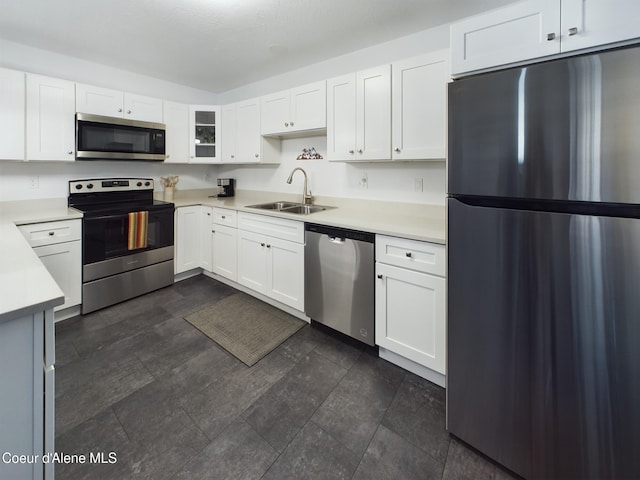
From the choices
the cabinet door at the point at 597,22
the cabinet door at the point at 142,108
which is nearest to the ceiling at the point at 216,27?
the cabinet door at the point at 142,108

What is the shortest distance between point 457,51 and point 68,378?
2.79 meters

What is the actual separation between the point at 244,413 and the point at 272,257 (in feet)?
4.41

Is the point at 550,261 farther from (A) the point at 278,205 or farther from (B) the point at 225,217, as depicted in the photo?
(B) the point at 225,217

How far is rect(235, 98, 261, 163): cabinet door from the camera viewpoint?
319 centimetres

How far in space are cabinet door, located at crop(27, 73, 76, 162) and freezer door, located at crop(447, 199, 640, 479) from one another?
10.8 ft

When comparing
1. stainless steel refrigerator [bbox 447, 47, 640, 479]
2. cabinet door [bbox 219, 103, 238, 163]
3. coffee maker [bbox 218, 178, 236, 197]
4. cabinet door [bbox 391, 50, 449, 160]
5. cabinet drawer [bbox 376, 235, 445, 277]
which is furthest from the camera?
coffee maker [bbox 218, 178, 236, 197]

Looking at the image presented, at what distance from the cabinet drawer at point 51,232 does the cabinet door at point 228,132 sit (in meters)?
1.64

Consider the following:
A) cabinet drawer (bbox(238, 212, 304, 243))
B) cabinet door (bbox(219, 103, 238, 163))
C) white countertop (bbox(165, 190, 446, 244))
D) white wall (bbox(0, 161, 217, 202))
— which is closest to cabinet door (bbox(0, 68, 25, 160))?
white wall (bbox(0, 161, 217, 202))

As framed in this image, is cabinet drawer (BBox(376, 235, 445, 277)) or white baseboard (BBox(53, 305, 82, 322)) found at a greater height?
cabinet drawer (BBox(376, 235, 445, 277))

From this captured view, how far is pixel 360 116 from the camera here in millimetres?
2309

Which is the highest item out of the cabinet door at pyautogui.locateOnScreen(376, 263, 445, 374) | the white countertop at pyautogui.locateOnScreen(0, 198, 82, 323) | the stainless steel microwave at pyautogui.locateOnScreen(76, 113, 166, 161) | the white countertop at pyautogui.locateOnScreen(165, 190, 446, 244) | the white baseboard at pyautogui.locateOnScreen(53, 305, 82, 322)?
the stainless steel microwave at pyautogui.locateOnScreen(76, 113, 166, 161)

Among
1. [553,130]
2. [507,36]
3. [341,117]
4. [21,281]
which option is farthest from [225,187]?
[553,130]

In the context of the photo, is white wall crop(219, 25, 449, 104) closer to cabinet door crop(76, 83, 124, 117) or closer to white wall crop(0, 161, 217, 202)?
cabinet door crop(76, 83, 124, 117)

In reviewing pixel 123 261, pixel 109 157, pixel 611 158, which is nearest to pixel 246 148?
pixel 109 157
